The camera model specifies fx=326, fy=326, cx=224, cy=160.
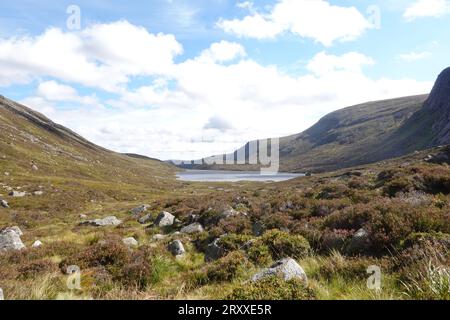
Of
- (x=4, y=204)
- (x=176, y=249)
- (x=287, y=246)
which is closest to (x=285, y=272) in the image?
(x=287, y=246)

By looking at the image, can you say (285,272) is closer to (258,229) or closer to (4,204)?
(258,229)

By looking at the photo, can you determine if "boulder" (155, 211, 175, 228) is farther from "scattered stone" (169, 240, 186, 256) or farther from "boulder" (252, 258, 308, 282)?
"boulder" (252, 258, 308, 282)

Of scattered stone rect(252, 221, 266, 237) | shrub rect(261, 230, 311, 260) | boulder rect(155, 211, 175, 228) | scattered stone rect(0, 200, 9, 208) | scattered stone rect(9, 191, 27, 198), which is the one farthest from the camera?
scattered stone rect(9, 191, 27, 198)

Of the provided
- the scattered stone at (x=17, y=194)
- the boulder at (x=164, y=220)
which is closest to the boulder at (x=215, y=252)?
the boulder at (x=164, y=220)

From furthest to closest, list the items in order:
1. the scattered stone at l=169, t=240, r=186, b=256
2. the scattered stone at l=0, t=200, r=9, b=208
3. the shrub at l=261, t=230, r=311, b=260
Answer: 1. the scattered stone at l=0, t=200, r=9, b=208
2. the scattered stone at l=169, t=240, r=186, b=256
3. the shrub at l=261, t=230, r=311, b=260

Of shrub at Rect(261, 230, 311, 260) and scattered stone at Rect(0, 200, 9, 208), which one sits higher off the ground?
shrub at Rect(261, 230, 311, 260)

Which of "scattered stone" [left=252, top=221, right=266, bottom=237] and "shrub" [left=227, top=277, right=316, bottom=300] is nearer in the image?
"shrub" [left=227, top=277, right=316, bottom=300]

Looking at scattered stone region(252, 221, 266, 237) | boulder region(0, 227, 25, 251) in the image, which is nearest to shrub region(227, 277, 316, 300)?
scattered stone region(252, 221, 266, 237)
